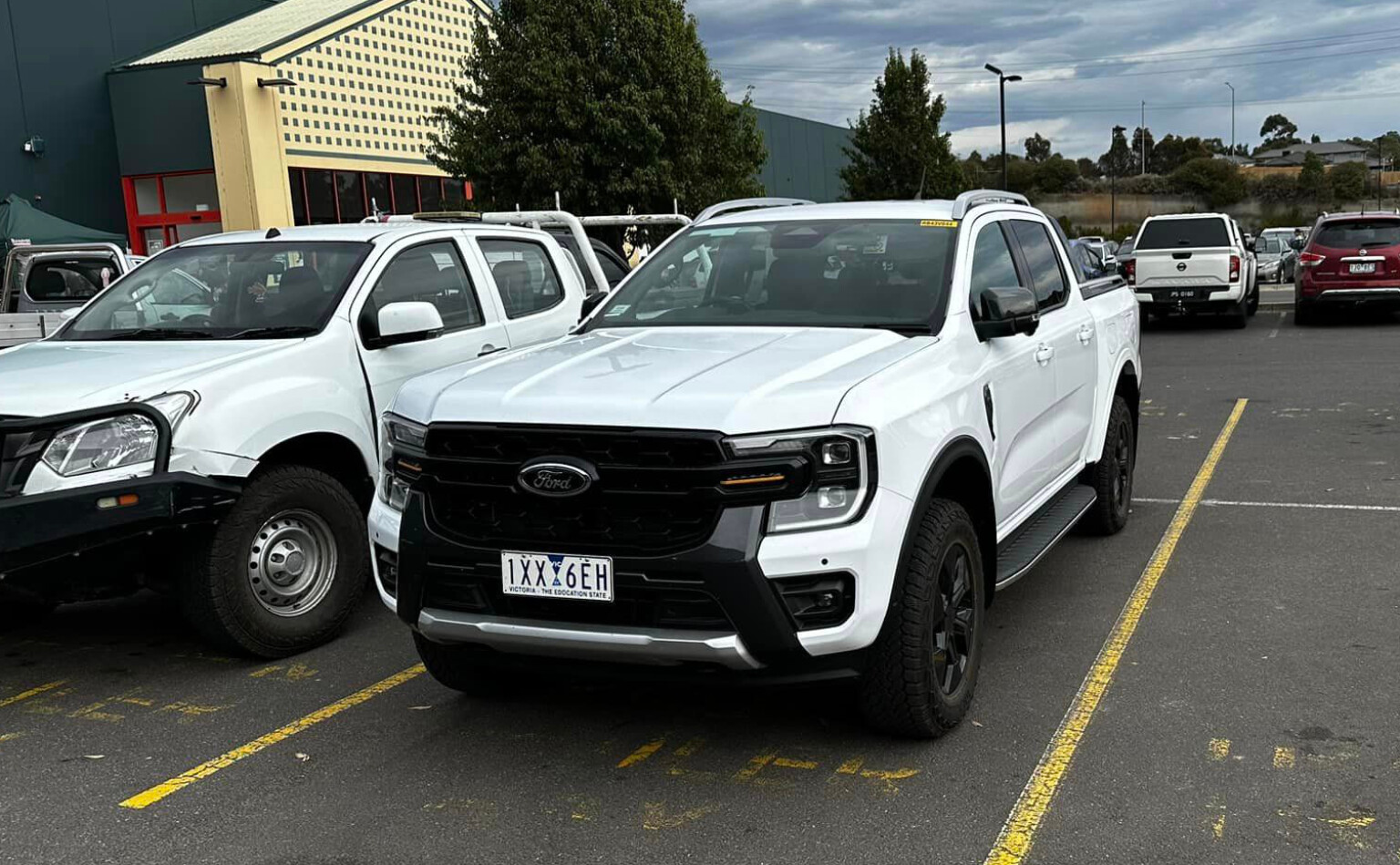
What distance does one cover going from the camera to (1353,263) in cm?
1800

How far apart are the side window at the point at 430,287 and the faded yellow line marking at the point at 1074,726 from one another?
353 cm

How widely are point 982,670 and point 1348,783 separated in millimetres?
1422

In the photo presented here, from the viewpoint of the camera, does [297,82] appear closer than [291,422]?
No

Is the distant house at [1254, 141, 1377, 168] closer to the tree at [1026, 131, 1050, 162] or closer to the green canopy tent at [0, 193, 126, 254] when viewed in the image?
the tree at [1026, 131, 1050, 162]

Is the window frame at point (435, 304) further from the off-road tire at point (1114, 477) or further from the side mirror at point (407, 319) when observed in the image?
the off-road tire at point (1114, 477)

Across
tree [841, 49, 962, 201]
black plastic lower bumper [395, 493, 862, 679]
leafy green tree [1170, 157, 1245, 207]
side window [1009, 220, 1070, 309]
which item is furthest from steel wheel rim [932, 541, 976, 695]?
leafy green tree [1170, 157, 1245, 207]

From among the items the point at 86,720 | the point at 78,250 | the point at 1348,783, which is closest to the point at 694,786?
the point at 1348,783

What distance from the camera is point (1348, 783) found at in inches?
149

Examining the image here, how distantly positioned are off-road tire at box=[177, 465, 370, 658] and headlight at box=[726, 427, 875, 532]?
7.91 feet

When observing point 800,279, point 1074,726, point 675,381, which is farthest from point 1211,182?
point 675,381

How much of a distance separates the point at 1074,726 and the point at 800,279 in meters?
2.02

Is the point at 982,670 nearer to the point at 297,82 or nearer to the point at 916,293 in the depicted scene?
the point at 916,293

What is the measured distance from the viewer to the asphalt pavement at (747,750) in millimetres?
3592

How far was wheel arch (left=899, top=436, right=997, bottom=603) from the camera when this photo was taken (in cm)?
391
